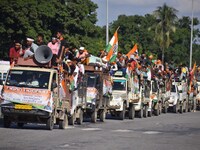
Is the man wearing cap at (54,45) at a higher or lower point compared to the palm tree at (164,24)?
lower

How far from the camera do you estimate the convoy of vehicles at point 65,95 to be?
22969 mm

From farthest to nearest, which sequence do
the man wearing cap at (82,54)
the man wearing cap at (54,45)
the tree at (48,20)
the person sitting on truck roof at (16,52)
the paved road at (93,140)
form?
the tree at (48,20) < the man wearing cap at (82,54) < the man wearing cap at (54,45) < the person sitting on truck roof at (16,52) < the paved road at (93,140)

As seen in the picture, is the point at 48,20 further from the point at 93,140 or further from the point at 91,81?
the point at 93,140

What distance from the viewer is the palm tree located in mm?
103000

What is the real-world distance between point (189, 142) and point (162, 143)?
1113mm

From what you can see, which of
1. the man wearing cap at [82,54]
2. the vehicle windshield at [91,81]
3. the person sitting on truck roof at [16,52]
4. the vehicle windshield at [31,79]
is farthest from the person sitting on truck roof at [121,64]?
the vehicle windshield at [31,79]

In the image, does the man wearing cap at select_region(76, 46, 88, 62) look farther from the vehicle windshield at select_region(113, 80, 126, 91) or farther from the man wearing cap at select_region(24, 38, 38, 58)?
the vehicle windshield at select_region(113, 80, 126, 91)

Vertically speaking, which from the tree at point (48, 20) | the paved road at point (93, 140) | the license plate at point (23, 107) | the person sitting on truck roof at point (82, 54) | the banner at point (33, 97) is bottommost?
the paved road at point (93, 140)

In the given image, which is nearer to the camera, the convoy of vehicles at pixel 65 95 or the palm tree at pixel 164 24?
the convoy of vehicles at pixel 65 95

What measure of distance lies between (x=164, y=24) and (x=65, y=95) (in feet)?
262

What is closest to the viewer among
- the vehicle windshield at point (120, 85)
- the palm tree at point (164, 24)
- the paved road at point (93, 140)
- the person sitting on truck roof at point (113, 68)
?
the paved road at point (93, 140)

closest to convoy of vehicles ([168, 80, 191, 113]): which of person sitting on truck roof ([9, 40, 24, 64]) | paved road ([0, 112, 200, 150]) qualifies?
paved road ([0, 112, 200, 150])

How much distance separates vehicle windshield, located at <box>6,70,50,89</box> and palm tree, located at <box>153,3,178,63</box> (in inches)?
3166

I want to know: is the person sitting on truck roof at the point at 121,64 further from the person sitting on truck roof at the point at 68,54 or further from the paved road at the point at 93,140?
the paved road at the point at 93,140
